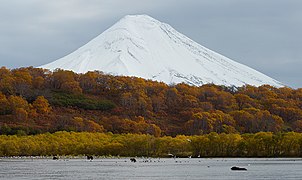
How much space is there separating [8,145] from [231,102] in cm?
8935

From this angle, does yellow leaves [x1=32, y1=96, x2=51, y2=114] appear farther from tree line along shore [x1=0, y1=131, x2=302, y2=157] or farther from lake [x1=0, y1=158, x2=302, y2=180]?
lake [x1=0, y1=158, x2=302, y2=180]

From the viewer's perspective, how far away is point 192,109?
179625 millimetres

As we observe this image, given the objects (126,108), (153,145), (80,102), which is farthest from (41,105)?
(153,145)

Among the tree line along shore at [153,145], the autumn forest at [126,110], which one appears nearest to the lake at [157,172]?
the tree line along shore at [153,145]

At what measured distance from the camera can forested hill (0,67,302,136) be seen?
15350 cm

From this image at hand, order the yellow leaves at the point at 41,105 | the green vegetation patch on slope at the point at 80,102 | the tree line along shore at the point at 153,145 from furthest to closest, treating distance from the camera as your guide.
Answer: the green vegetation patch on slope at the point at 80,102
the yellow leaves at the point at 41,105
the tree line along shore at the point at 153,145

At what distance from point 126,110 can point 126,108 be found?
2053 millimetres

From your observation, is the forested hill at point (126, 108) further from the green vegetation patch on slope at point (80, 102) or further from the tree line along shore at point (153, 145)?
the tree line along shore at point (153, 145)

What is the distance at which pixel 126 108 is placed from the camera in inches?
6993

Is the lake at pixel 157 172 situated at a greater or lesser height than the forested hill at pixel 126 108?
lesser

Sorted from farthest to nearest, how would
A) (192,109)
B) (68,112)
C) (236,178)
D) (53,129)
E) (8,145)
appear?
(192,109) < (68,112) < (53,129) < (8,145) < (236,178)

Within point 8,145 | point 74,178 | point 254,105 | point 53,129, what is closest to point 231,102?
point 254,105

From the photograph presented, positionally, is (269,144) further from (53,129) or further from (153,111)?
(153,111)

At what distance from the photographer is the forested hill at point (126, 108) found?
15350cm
